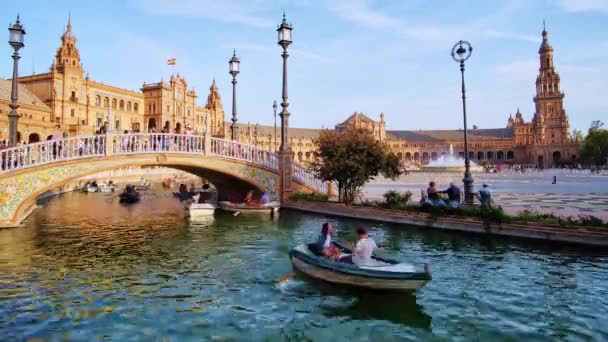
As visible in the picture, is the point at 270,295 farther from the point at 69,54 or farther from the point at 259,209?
the point at 69,54

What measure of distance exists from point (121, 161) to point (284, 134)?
27.8 feet

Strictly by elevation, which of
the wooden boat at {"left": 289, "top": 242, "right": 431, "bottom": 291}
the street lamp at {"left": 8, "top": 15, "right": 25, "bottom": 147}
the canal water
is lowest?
the canal water

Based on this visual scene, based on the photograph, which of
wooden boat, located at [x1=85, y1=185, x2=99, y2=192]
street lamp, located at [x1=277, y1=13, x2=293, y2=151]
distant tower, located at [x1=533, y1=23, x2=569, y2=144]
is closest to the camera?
street lamp, located at [x1=277, y1=13, x2=293, y2=151]

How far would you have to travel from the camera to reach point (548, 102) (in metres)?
138

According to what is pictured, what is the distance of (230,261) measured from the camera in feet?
39.5

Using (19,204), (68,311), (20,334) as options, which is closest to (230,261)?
(68,311)

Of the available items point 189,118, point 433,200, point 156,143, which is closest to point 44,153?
point 156,143

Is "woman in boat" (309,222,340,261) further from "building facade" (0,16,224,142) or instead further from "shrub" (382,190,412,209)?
"building facade" (0,16,224,142)

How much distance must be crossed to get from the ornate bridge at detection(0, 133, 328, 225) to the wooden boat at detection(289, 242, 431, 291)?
12.5m

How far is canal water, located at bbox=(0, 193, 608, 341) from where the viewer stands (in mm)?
7156

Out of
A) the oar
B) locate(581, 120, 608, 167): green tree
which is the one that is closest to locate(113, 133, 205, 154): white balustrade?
the oar

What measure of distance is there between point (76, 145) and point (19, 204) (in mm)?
3451

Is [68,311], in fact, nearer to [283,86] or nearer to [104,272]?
[104,272]

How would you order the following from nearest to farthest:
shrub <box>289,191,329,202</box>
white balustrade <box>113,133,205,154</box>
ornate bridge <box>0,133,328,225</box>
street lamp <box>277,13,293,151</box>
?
ornate bridge <box>0,133,328,225</box> < white balustrade <box>113,133,205,154</box> < street lamp <box>277,13,293,151</box> < shrub <box>289,191,329,202</box>
